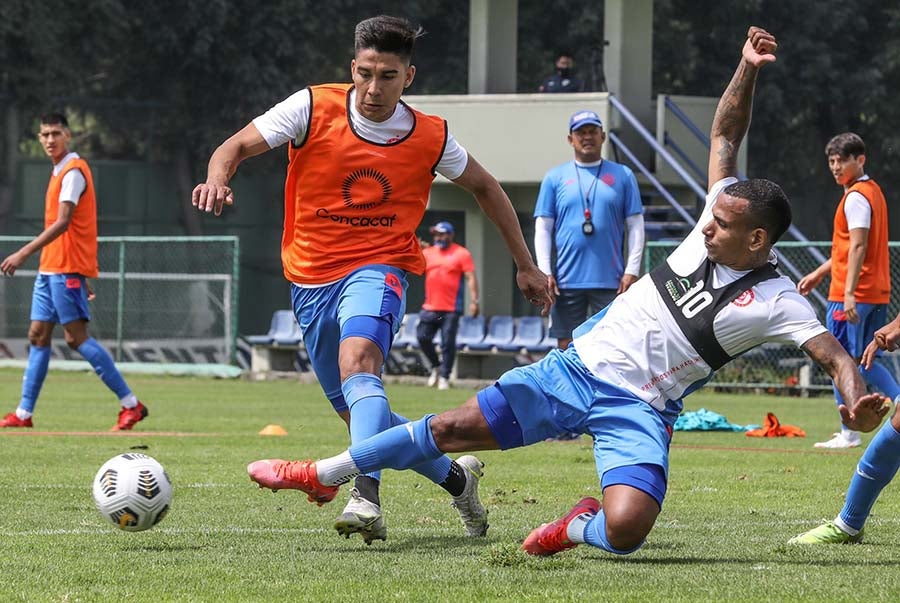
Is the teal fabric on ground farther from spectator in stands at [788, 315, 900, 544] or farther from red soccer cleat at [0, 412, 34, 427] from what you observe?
spectator in stands at [788, 315, 900, 544]

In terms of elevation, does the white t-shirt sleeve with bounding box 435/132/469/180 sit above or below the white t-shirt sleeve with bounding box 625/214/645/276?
above

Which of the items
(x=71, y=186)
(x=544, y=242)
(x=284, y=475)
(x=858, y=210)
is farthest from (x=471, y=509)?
(x=71, y=186)

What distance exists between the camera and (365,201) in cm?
735

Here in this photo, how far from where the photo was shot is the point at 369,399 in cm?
683

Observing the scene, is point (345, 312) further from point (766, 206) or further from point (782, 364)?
point (782, 364)

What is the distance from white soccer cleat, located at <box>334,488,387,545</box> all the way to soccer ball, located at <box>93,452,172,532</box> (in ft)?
2.40

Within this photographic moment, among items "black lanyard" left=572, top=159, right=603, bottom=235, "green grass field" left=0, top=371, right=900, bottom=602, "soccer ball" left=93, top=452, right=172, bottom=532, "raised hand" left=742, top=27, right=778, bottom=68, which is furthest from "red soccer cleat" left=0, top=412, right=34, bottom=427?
"raised hand" left=742, top=27, right=778, bottom=68

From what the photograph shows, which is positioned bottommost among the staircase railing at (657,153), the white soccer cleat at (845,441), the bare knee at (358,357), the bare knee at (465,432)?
the white soccer cleat at (845,441)

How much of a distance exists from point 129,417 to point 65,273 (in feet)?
4.26

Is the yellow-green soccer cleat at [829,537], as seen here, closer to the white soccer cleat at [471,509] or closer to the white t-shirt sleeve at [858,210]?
the white soccer cleat at [471,509]

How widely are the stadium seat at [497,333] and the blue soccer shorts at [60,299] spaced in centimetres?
1248

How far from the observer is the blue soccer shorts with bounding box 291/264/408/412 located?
710cm

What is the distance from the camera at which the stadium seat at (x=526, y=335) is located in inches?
984

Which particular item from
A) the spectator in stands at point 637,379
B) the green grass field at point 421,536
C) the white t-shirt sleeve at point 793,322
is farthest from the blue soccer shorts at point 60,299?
the white t-shirt sleeve at point 793,322
